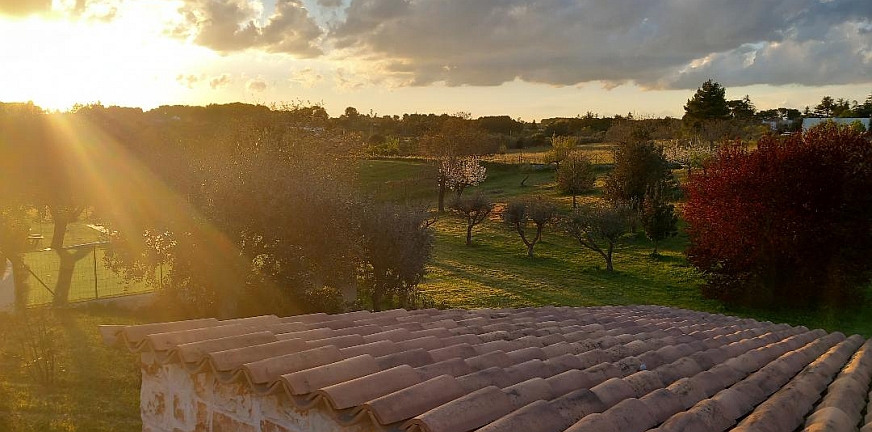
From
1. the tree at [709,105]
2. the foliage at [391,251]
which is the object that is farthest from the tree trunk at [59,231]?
the tree at [709,105]

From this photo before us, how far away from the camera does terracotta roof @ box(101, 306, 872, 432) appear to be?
319 cm

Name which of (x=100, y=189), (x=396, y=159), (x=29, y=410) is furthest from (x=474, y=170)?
(x=29, y=410)

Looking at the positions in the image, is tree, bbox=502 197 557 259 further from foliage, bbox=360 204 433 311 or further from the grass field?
the grass field

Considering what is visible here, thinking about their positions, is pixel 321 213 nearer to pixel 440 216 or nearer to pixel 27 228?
pixel 27 228

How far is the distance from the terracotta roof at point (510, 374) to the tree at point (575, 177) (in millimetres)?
34628

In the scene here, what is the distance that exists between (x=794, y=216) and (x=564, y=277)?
28.1 feet

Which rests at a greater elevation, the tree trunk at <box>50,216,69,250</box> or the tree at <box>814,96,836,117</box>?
the tree at <box>814,96,836,117</box>

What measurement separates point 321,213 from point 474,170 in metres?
31.0

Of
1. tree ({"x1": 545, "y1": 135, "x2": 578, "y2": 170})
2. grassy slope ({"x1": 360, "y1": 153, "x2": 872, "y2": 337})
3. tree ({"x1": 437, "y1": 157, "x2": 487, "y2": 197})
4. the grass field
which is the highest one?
tree ({"x1": 545, "y1": 135, "x2": 578, "y2": 170})

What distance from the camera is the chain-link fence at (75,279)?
668 inches

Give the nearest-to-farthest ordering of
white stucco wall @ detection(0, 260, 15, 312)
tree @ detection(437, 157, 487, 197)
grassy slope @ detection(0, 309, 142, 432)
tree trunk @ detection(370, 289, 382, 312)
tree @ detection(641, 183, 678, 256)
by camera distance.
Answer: grassy slope @ detection(0, 309, 142, 432) < white stucco wall @ detection(0, 260, 15, 312) < tree trunk @ detection(370, 289, 382, 312) < tree @ detection(641, 183, 678, 256) < tree @ detection(437, 157, 487, 197)

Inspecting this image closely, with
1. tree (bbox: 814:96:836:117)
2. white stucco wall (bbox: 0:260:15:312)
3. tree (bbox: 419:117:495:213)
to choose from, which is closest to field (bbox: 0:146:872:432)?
white stucco wall (bbox: 0:260:15:312)

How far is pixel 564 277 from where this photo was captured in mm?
24766

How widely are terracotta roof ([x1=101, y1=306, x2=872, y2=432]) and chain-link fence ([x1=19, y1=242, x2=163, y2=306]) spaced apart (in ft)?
41.1
